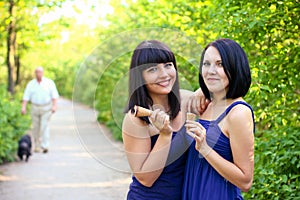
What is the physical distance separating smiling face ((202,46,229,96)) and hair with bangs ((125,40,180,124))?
7.4 inches

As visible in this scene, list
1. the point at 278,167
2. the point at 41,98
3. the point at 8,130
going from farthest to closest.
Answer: the point at 41,98 → the point at 8,130 → the point at 278,167

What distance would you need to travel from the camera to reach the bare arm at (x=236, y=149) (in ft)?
8.66

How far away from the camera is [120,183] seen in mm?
8891

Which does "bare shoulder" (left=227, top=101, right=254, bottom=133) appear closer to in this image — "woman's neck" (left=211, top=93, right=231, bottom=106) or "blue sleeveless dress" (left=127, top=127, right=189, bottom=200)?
"woman's neck" (left=211, top=93, right=231, bottom=106)

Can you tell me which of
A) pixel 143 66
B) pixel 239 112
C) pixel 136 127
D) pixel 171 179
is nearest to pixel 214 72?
pixel 239 112

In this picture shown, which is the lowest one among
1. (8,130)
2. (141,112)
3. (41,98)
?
(8,130)

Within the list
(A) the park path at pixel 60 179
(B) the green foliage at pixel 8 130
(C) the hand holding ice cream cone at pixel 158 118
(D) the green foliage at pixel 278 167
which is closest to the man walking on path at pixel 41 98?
(B) the green foliage at pixel 8 130

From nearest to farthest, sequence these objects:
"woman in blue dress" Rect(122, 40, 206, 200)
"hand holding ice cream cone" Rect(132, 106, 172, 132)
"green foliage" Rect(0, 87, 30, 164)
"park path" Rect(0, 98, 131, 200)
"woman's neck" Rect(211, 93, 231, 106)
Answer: "hand holding ice cream cone" Rect(132, 106, 172, 132) < "woman in blue dress" Rect(122, 40, 206, 200) < "woman's neck" Rect(211, 93, 231, 106) < "park path" Rect(0, 98, 131, 200) < "green foliage" Rect(0, 87, 30, 164)

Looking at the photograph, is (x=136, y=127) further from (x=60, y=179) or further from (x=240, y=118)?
(x=60, y=179)

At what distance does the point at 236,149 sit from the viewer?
8.70 feet

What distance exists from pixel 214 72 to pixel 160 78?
297 millimetres

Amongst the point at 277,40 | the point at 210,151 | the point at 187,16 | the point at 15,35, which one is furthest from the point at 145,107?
the point at 15,35

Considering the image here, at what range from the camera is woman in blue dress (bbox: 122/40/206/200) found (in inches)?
106

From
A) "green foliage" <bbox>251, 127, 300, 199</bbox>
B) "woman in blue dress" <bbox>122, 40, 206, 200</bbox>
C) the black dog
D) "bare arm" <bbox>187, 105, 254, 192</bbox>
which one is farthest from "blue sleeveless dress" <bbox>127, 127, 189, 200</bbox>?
the black dog
